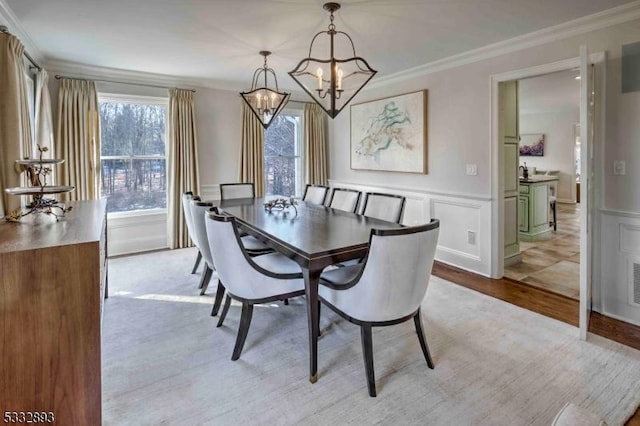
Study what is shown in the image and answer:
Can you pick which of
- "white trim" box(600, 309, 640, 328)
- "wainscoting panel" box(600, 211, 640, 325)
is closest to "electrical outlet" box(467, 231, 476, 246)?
"wainscoting panel" box(600, 211, 640, 325)

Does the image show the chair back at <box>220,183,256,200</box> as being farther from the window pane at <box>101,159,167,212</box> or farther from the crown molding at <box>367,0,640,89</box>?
the crown molding at <box>367,0,640,89</box>

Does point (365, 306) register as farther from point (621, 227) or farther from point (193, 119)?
point (193, 119)

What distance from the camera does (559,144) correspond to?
31.7ft

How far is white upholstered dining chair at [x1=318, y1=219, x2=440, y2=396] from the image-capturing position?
6.18ft

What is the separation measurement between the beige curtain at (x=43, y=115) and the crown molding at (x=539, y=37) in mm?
4167

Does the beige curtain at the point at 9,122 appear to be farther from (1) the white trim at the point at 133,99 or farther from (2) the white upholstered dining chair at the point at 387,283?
(2) the white upholstered dining chair at the point at 387,283

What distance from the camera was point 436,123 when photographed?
4.48 m

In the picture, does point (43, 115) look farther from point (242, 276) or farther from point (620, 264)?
point (620, 264)

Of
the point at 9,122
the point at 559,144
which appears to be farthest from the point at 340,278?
the point at 559,144

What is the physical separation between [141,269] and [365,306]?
331 cm

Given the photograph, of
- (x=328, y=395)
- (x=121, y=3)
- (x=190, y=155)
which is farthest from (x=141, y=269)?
(x=328, y=395)

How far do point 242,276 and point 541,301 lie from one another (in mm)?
2726

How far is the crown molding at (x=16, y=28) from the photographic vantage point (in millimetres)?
2715

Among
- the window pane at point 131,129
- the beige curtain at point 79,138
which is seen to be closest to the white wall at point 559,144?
the window pane at point 131,129
